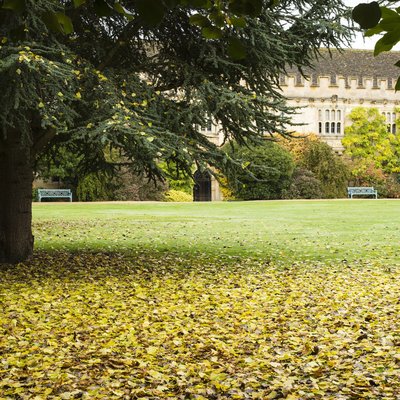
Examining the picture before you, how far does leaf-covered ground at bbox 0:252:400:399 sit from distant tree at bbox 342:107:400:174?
35.4m

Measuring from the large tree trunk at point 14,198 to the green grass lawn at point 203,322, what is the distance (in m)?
0.35

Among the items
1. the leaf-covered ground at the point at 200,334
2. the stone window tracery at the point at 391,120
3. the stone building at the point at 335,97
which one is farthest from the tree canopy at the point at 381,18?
the stone window tracery at the point at 391,120

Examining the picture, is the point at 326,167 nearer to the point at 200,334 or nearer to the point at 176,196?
the point at 176,196

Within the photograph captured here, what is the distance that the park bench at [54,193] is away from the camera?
114ft

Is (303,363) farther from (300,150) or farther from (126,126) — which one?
(300,150)

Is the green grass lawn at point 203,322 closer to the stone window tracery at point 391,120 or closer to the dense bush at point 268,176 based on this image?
the dense bush at point 268,176

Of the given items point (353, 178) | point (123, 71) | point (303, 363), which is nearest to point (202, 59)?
point (123, 71)

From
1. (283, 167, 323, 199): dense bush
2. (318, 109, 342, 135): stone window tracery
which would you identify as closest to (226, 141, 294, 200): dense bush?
(283, 167, 323, 199): dense bush

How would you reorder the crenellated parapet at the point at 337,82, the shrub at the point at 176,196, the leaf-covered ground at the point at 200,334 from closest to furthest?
the leaf-covered ground at the point at 200,334
the shrub at the point at 176,196
the crenellated parapet at the point at 337,82

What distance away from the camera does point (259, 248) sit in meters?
12.9

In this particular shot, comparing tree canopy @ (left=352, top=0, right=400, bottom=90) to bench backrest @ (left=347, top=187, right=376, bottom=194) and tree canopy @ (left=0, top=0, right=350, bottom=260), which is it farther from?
bench backrest @ (left=347, top=187, right=376, bottom=194)

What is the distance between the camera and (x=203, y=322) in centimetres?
634

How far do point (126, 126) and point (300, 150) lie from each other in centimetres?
3272

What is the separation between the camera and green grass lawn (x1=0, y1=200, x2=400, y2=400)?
14.6ft
